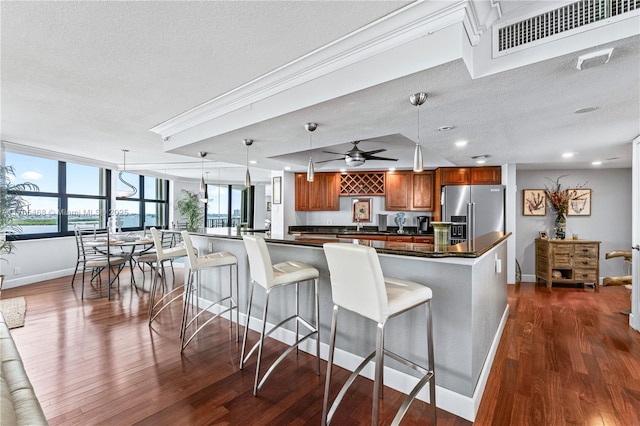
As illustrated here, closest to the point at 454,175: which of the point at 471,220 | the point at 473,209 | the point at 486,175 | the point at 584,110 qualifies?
the point at 486,175

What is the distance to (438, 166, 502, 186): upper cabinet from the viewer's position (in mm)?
5199

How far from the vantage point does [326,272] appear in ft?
8.51

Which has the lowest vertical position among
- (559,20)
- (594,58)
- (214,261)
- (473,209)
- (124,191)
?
(214,261)

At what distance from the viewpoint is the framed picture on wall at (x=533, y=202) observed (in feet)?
18.3

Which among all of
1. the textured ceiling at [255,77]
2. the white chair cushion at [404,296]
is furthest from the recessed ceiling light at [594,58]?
the white chair cushion at [404,296]

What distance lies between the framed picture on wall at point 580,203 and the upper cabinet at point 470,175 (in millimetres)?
1596

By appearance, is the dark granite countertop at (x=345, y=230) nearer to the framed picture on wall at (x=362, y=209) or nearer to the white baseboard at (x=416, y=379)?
the framed picture on wall at (x=362, y=209)

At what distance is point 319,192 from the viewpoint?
653 cm

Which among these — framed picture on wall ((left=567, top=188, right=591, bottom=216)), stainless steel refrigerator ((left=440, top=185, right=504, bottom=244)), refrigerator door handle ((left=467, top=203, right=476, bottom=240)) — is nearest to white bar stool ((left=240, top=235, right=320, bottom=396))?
stainless steel refrigerator ((left=440, top=185, right=504, bottom=244))

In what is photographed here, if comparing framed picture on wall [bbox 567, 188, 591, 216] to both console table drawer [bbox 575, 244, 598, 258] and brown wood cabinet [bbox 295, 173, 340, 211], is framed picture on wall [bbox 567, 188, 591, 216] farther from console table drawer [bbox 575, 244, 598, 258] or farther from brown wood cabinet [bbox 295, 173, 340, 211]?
brown wood cabinet [bbox 295, 173, 340, 211]

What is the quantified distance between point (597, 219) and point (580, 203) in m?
0.40

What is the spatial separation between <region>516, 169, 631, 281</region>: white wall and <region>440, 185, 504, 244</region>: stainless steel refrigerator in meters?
1.10

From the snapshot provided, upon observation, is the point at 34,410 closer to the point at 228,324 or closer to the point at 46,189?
the point at 228,324

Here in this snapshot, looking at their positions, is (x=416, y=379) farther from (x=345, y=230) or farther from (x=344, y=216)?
(x=344, y=216)
